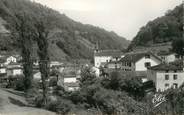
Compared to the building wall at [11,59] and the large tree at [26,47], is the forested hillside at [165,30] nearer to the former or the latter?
the building wall at [11,59]

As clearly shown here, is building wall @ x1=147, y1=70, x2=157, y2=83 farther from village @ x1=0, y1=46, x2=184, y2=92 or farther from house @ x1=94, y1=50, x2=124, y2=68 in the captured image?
house @ x1=94, y1=50, x2=124, y2=68

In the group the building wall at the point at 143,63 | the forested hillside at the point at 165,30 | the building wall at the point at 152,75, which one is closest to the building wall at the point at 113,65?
the building wall at the point at 143,63

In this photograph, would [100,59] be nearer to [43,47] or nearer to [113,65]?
[113,65]

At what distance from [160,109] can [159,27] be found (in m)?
81.3

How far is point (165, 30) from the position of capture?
277 feet

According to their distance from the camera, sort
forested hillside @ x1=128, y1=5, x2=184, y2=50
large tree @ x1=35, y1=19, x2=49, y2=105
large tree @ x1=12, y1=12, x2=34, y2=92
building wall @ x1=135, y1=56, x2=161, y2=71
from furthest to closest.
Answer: forested hillside @ x1=128, y1=5, x2=184, y2=50, building wall @ x1=135, y1=56, x2=161, y2=71, large tree @ x1=12, y1=12, x2=34, y2=92, large tree @ x1=35, y1=19, x2=49, y2=105

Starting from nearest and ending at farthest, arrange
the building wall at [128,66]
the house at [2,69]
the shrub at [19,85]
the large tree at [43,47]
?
the large tree at [43,47], the shrub at [19,85], the building wall at [128,66], the house at [2,69]

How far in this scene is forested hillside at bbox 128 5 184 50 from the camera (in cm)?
8038

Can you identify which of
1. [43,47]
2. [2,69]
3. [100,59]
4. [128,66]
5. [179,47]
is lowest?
[2,69]

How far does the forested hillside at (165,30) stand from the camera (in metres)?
80.4

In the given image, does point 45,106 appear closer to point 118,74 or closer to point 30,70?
point 30,70

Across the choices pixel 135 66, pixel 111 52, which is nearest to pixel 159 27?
pixel 111 52

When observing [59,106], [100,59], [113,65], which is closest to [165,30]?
[100,59]

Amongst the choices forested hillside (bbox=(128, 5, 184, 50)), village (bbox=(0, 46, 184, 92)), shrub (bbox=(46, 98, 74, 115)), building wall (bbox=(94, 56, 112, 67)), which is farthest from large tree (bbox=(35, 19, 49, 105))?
forested hillside (bbox=(128, 5, 184, 50))
